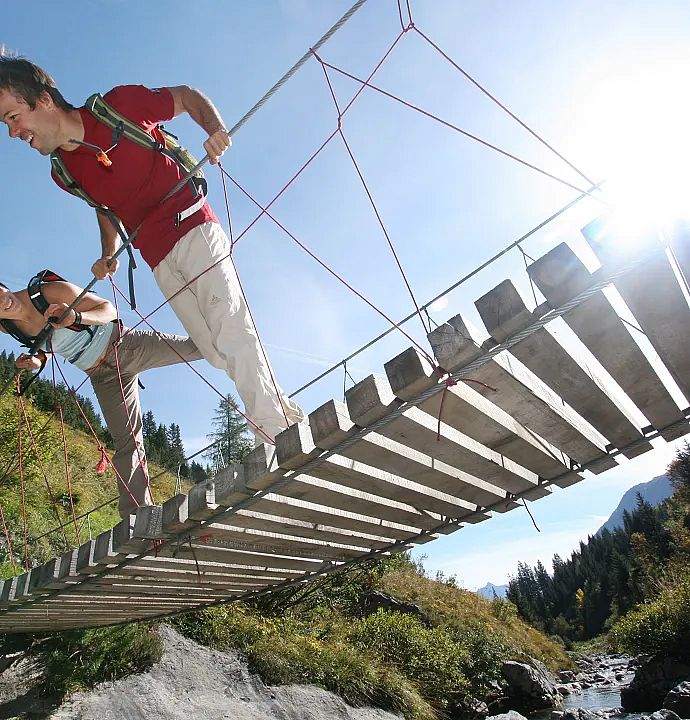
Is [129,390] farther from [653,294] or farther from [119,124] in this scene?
[653,294]

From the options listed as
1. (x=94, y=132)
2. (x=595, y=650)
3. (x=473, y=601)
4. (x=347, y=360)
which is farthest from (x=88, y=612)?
(x=595, y=650)

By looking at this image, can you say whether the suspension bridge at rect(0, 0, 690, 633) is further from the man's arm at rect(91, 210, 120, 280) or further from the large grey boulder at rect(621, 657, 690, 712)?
the large grey boulder at rect(621, 657, 690, 712)

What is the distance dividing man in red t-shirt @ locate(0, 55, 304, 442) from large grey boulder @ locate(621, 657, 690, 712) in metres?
14.3

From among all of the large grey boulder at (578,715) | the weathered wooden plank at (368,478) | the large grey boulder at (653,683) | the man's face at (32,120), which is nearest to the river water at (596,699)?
the large grey boulder at (653,683)

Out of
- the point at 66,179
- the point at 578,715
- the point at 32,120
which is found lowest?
the point at 578,715

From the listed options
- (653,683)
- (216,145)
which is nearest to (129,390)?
(216,145)

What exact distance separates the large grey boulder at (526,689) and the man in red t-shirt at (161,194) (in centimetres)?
1380

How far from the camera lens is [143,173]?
2.77 metres

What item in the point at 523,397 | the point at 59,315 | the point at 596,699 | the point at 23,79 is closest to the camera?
the point at 523,397

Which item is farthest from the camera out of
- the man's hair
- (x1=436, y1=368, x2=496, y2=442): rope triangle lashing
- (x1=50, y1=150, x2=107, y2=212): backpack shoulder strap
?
(x1=50, y1=150, x2=107, y2=212): backpack shoulder strap

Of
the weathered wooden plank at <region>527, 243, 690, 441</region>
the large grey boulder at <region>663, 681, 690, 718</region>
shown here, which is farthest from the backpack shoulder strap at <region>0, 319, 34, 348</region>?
the large grey boulder at <region>663, 681, 690, 718</region>

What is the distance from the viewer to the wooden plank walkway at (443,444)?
1.71 meters

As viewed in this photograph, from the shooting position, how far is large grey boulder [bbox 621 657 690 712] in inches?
479

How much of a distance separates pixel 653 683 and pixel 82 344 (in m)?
15.3
